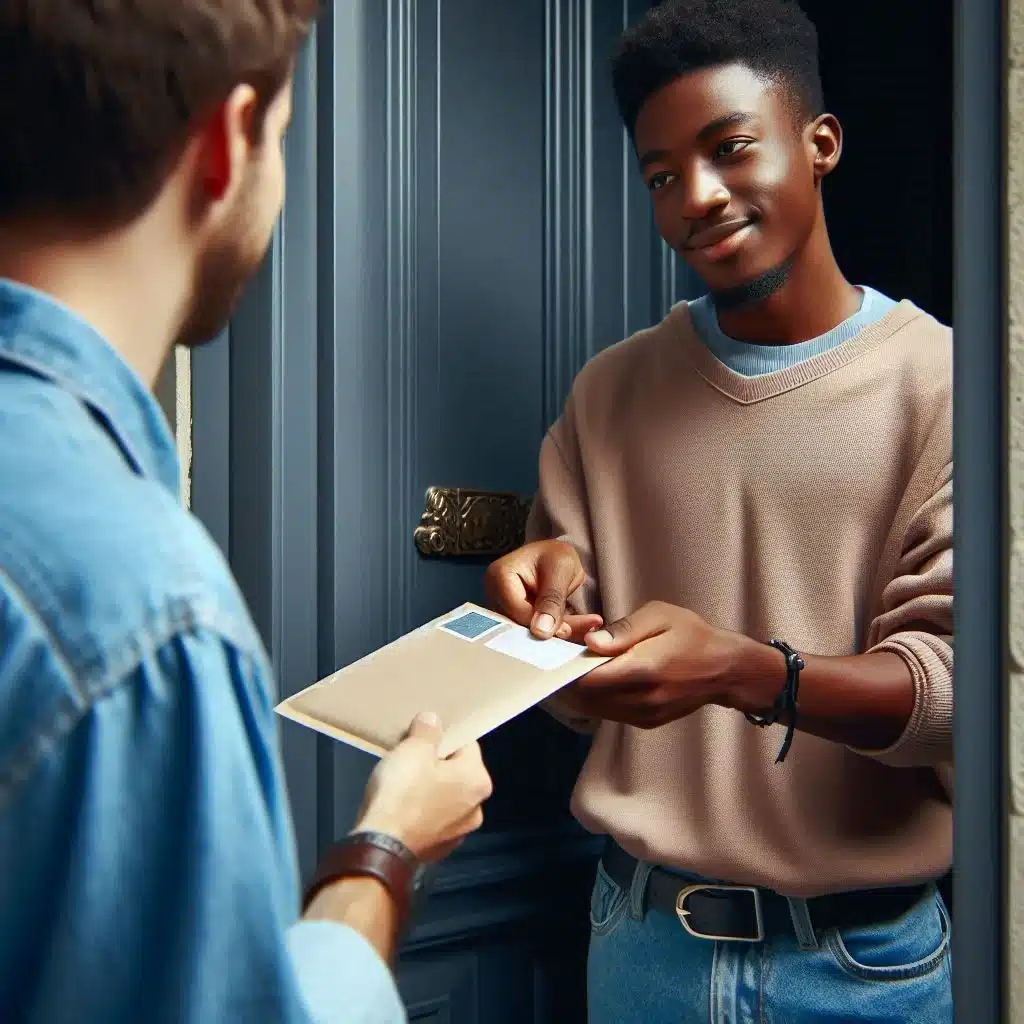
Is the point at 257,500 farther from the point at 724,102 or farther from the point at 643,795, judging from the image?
the point at 724,102

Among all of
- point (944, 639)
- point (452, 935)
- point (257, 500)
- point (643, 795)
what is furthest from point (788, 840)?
point (257, 500)

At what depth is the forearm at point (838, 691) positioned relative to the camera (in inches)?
57.7

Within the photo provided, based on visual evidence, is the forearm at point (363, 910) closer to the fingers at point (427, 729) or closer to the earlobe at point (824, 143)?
the fingers at point (427, 729)

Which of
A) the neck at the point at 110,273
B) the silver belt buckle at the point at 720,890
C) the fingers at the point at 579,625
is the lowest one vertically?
the silver belt buckle at the point at 720,890

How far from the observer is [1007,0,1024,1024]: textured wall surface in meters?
0.96

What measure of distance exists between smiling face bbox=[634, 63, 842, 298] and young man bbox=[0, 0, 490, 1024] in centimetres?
100

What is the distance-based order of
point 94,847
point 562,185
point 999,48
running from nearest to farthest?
1. point 94,847
2. point 999,48
3. point 562,185

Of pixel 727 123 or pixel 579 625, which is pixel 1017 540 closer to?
pixel 579 625

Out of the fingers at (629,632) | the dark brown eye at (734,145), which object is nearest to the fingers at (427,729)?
the fingers at (629,632)

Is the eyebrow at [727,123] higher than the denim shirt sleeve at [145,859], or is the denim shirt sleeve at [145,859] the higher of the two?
the eyebrow at [727,123]

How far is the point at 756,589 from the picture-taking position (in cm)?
166

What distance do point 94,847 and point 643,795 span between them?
1170mm

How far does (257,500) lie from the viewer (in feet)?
6.24

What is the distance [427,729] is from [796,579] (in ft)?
2.23
